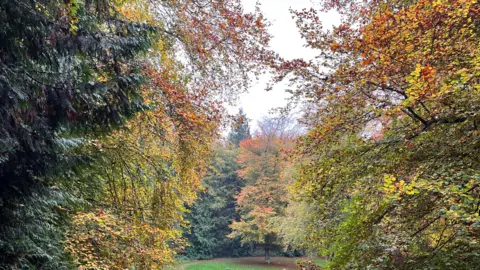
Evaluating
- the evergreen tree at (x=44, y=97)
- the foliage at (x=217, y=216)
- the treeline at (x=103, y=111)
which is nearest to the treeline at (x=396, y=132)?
the treeline at (x=103, y=111)

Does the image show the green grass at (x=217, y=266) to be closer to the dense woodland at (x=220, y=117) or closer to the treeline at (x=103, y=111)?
the treeline at (x=103, y=111)

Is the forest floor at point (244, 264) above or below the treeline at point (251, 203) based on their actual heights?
below

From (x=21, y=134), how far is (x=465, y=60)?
3.83 m

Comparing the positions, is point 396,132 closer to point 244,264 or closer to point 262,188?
point 262,188

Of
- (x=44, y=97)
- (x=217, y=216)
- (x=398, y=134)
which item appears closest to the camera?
(x=44, y=97)

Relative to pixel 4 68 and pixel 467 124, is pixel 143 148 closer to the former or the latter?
pixel 4 68

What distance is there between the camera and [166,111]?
4902 millimetres

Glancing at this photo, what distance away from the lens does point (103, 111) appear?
3.26 metres

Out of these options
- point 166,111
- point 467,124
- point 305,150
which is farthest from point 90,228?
point 467,124

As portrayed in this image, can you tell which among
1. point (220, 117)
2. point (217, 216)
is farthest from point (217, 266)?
point (220, 117)

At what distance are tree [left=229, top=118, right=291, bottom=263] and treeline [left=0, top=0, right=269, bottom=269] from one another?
13.7 m

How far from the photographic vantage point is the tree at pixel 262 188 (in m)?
19.2

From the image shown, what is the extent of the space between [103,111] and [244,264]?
65.6ft

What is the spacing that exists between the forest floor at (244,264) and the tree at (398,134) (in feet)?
54.7
